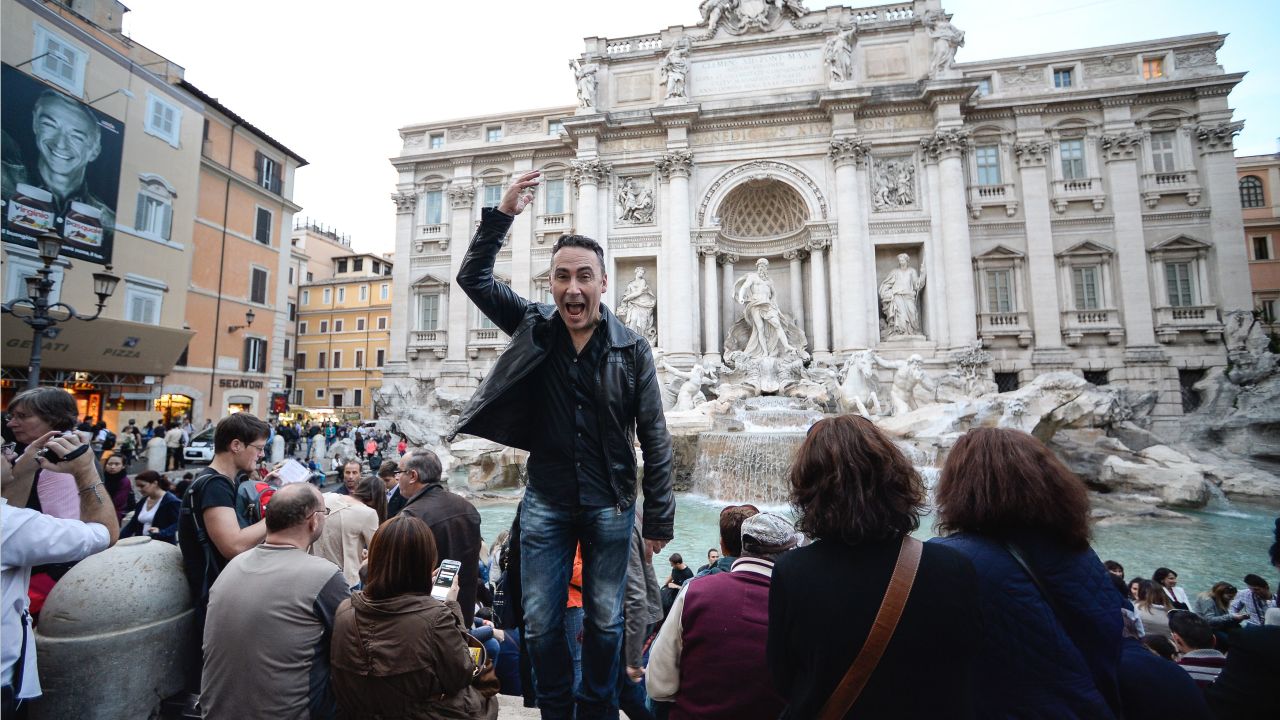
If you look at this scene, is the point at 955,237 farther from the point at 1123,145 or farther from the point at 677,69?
the point at 677,69

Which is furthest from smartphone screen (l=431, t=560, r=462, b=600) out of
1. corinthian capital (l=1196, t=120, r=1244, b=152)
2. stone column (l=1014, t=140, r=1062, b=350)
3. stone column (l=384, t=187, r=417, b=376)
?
corinthian capital (l=1196, t=120, r=1244, b=152)

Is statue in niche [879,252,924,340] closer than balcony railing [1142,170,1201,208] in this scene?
No

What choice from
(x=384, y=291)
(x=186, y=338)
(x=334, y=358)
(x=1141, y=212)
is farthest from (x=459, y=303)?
(x=1141, y=212)

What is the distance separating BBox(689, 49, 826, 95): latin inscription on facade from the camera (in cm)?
1908

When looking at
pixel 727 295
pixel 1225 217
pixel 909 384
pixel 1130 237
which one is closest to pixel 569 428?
pixel 909 384

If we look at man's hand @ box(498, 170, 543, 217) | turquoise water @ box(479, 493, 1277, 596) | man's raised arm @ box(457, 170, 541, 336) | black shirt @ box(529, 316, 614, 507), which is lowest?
turquoise water @ box(479, 493, 1277, 596)

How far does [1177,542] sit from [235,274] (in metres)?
26.4

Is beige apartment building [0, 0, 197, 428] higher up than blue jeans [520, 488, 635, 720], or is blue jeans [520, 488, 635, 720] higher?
beige apartment building [0, 0, 197, 428]

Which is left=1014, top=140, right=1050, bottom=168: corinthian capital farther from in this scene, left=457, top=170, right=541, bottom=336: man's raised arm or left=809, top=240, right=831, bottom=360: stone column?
left=457, top=170, right=541, bottom=336: man's raised arm

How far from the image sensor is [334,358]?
35.8 m

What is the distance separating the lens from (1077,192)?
18219 millimetres

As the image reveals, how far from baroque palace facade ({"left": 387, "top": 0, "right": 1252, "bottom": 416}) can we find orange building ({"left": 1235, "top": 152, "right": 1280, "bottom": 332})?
32.0 ft

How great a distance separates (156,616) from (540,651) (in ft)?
5.60

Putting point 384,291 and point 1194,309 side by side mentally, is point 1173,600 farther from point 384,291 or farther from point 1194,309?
point 384,291
